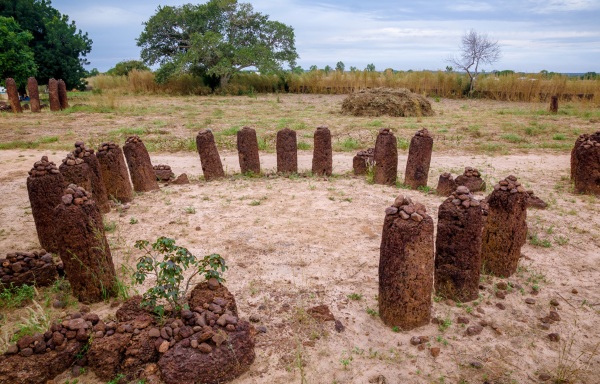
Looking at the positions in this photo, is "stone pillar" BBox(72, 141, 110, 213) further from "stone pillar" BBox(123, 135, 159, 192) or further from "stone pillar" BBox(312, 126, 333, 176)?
"stone pillar" BBox(312, 126, 333, 176)

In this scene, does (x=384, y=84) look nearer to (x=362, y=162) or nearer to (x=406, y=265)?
(x=362, y=162)

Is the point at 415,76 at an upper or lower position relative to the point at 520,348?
upper

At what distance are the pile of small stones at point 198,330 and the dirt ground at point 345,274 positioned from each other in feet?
1.33

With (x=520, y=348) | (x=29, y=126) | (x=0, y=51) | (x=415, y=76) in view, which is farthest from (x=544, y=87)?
(x=0, y=51)

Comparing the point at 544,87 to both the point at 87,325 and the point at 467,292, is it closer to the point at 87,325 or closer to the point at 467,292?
the point at 467,292

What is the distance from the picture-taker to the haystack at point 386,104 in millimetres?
16812

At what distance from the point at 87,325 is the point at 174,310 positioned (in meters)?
0.70

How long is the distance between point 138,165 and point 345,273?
4723mm

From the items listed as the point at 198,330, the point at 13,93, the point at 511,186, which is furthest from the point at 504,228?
the point at 13,93

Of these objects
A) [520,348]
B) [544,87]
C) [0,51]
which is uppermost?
[0,51]

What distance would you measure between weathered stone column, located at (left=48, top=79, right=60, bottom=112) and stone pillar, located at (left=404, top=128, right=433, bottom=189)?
1677 centimetres

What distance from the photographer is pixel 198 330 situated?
3473 millimetres

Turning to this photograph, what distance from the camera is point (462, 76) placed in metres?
23.9

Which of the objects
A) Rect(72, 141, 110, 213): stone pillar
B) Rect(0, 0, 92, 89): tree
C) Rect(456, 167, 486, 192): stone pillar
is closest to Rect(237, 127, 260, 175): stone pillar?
Rect(72, 141, 110, 213): stone pillar
